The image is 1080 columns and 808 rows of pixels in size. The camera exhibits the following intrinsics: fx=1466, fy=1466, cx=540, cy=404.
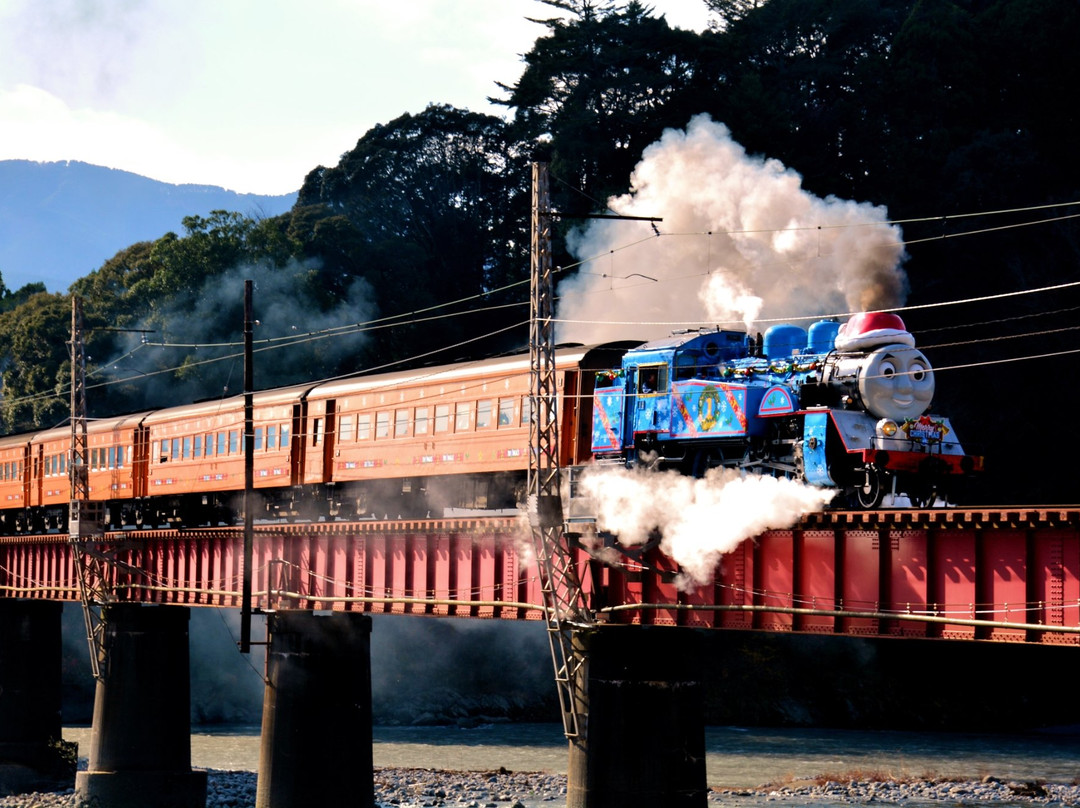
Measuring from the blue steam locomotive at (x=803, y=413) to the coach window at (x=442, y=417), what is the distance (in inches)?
233

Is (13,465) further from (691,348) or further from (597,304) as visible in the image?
(691,348)

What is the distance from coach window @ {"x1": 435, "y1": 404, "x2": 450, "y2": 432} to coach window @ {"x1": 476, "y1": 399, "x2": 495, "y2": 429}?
1.32 meters

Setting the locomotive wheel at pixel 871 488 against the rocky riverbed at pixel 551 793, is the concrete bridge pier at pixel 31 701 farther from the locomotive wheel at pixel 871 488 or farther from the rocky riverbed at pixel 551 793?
the locomotive wheel at pixel 871 488

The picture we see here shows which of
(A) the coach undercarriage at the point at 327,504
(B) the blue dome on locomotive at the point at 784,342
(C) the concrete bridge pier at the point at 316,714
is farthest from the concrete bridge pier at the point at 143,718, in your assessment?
(B) the blue dome on locomotive at the point at 784,342

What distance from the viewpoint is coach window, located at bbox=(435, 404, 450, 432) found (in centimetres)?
3444

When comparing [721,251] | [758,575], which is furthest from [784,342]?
Answer: [721,251]

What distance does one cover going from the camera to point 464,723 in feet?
198

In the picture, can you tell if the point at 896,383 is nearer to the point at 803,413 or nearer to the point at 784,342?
the point at 803,413

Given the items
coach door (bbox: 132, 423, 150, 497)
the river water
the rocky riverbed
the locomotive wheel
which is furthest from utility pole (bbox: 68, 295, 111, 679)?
the locomotive wheel

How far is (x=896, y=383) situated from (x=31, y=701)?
32848 millimetres

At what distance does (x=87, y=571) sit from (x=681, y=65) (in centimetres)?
4569

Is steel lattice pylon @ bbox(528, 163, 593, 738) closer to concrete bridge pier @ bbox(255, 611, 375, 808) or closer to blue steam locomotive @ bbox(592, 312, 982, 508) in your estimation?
blue steam locomotive @ bbox(592, 312, 982, 508)

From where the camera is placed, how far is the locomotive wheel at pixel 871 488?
2572 cm

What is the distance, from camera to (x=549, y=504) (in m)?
24.5
